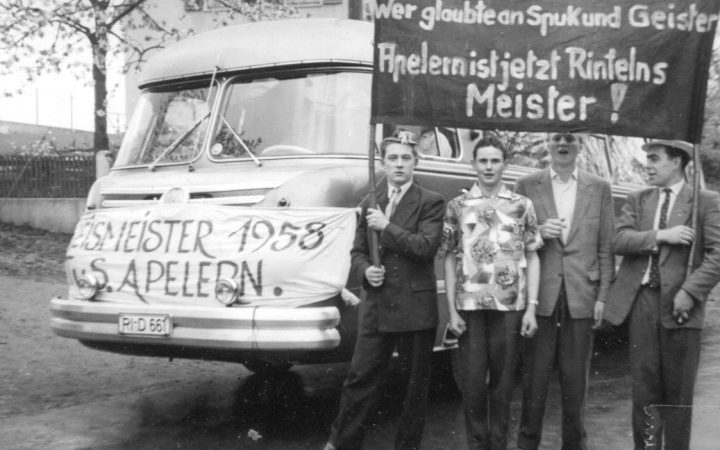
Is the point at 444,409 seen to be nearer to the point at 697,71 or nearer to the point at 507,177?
the point at 507,177

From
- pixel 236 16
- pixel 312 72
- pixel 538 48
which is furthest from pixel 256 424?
pixel 236 16


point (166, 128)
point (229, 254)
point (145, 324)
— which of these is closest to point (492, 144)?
point (229, 254)

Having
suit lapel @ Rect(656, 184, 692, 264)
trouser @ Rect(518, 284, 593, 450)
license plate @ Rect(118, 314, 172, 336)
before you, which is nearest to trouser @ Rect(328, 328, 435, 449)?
trouser @ Rect(518, 284, 593, 450)

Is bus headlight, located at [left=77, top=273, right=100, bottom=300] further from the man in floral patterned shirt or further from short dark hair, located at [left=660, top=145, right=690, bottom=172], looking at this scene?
short dark hair, located at [left=660, top=145, right=690, bottom=172]

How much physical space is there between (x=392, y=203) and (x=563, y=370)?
1.37 m

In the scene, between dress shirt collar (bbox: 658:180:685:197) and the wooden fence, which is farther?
the wooden fence

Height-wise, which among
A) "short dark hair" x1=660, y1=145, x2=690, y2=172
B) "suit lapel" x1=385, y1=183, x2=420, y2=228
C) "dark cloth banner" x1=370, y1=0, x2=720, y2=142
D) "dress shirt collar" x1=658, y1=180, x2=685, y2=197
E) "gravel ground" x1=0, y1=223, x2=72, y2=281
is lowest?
"gravel ground" x1=0, y1=223, x2=72, y2=281

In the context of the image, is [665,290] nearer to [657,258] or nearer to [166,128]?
[657,258]

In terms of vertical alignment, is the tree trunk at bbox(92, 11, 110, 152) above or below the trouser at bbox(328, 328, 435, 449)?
above

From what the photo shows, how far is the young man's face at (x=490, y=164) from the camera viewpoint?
5367mm

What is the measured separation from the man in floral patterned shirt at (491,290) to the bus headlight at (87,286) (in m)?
2.38

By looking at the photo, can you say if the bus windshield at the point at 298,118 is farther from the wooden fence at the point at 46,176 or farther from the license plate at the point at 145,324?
the wooden fence at the point at 46,176

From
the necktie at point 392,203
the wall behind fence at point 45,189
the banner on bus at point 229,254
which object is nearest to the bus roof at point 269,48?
the banner on bus at point 229,254

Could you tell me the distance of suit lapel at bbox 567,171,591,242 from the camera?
552 centimetres
